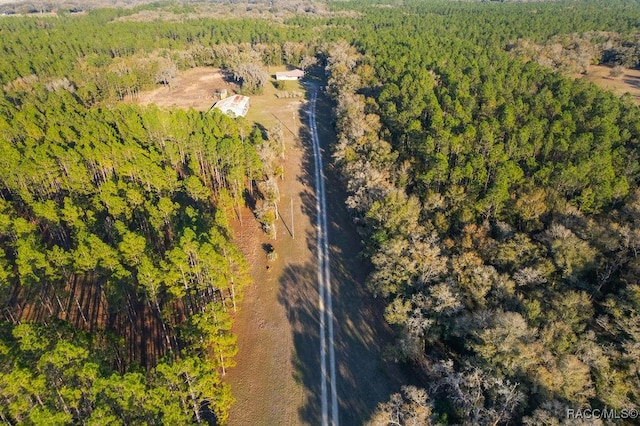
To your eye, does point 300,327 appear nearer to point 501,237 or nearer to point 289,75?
point 501,237

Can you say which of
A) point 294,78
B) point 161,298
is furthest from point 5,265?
point 294,78

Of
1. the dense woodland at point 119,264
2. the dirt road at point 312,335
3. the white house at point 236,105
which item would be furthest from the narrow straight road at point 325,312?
the white house at point 236,105

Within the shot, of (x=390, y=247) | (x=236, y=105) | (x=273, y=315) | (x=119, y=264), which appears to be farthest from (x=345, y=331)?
(x=236, y=105)

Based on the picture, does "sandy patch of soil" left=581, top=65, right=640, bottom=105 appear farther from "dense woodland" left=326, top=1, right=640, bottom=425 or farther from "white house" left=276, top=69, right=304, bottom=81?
"white house" left=276, top=69, right=304, bottom=81

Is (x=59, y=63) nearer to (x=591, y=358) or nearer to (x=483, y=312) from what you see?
(x=483, y=312)

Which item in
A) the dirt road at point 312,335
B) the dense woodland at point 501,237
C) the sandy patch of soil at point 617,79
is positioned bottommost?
the dirt road at point 312,335

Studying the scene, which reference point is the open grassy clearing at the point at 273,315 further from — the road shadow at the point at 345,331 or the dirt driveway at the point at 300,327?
the road shadow at the point at 345,331
